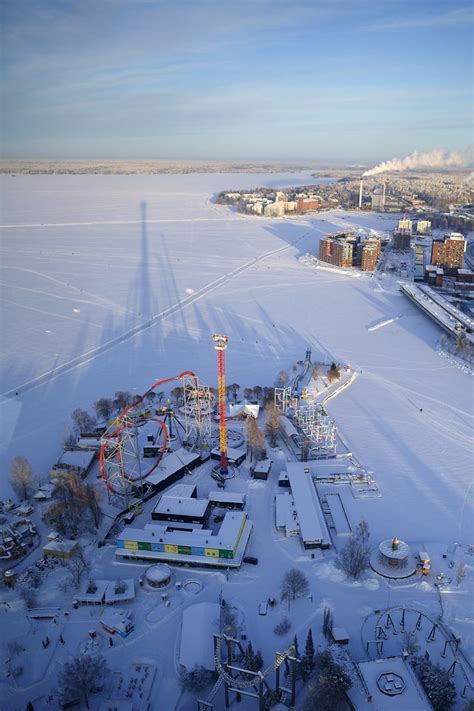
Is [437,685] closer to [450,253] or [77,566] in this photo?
[77,566]

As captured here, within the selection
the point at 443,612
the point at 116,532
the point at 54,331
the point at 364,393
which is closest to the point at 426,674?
the point at 443,612

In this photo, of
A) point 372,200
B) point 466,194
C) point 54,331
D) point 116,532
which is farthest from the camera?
point 466,194

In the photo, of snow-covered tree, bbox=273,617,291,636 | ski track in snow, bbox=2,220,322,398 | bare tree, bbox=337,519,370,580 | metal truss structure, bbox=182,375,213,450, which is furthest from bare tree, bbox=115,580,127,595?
ski track in snow, bbox=2,220,322,398

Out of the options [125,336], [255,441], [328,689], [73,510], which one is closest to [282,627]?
[328,689]

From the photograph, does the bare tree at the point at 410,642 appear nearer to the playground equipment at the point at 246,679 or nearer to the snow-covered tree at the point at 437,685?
the snow-covered tree at the point at 437,685

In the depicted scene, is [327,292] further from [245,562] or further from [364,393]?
[245,562]

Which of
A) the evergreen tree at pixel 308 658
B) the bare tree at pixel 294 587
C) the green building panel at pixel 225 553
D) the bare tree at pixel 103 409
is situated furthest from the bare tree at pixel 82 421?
the evergreen tree at pixel 308 658

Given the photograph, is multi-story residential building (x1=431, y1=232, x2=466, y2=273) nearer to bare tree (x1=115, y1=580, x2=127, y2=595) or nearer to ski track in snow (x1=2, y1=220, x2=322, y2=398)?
ski track in snow (x1=2, y1=220, x2=322, y2=398)

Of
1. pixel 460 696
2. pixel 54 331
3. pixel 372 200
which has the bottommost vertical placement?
pixel 460 696
